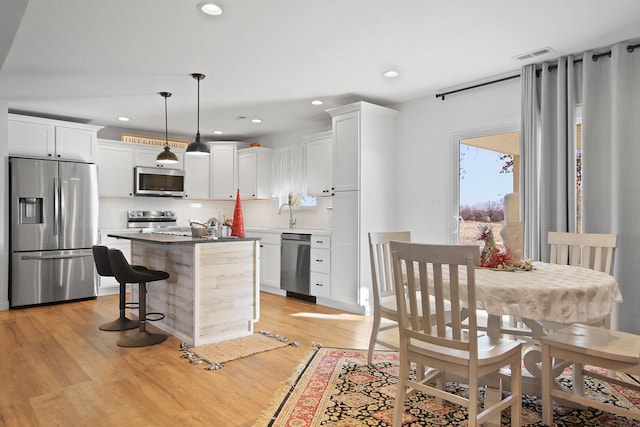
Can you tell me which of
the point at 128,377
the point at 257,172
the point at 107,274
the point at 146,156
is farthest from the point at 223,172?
the point at 128,377

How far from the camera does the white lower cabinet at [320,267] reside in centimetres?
529

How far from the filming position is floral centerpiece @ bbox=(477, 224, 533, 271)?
99.3 inches

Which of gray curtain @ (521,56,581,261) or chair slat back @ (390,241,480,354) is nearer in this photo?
chair slat back @ (390,241,480,354)

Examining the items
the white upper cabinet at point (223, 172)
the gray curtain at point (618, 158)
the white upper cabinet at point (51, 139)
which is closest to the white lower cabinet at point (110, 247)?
the white upper cabinet at point (51, 139)

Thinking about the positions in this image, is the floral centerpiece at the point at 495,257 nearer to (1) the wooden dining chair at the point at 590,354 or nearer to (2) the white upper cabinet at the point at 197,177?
(1) the wooden dining chair at the point at 590,354

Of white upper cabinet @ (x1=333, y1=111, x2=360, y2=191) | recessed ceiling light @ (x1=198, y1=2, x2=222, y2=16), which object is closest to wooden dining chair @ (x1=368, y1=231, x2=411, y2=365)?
white upper cabinet @ (x1=333, y1=111, x2=360, y2=191)

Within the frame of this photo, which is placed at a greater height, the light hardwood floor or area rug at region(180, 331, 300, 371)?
area rug at region(180, 331, 300, 371)

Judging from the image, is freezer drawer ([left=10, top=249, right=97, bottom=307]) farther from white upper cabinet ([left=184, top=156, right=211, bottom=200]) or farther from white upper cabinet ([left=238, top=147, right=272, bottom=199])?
white upper cabinet ([left=238, top=147, right=272, bottom=199])

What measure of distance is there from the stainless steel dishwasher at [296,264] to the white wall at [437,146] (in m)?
1.29

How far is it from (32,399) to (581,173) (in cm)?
449

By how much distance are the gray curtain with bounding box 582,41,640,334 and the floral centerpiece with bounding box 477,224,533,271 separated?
4.68 feet

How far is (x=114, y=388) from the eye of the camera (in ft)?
9.11

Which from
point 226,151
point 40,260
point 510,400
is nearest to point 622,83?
point 510,400

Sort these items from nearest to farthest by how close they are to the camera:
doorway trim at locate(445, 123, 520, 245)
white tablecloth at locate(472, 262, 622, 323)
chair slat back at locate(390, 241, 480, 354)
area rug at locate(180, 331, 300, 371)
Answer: chair slat back at locate(390, 241, 480, 354)
white tablecloth at locate(472, 262, 622, 323)
area rug at locate(180, 331, 300, 371)
doorway trim at locate(445, 123, 520, 245)
